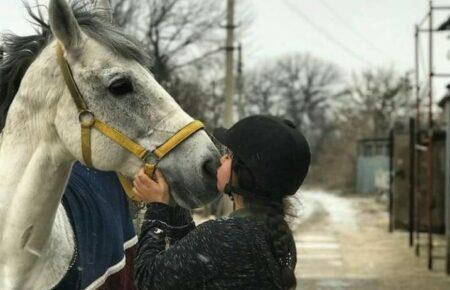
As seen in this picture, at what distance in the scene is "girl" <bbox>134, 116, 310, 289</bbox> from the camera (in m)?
2.11

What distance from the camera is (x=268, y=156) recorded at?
2105 millimetres

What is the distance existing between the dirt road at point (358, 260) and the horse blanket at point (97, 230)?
3.67 m

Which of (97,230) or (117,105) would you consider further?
(97,230)

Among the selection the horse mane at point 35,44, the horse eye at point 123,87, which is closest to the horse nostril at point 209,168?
the horse eye at point 123,87

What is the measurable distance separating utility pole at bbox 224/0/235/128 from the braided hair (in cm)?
1183

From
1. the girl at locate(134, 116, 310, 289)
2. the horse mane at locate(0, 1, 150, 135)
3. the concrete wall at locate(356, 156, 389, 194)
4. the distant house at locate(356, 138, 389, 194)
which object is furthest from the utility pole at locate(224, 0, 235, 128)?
the concrete wall at locate(356, 156, 389, 194)

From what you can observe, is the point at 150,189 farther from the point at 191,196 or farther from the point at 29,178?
the point at 29,178

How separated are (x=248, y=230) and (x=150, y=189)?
A: 0.48 metres

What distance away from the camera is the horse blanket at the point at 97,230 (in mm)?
3018

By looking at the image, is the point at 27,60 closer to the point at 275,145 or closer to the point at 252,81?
the point at 275,145

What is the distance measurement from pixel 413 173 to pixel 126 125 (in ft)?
35.3

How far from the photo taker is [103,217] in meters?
3.34

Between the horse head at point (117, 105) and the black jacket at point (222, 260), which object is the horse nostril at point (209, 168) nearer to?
the horse head at point (117, 105)

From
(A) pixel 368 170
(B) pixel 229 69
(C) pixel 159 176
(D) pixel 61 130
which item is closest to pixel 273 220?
(C) pixel 159 176
